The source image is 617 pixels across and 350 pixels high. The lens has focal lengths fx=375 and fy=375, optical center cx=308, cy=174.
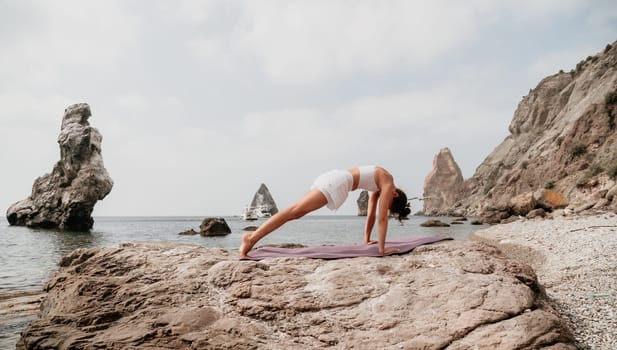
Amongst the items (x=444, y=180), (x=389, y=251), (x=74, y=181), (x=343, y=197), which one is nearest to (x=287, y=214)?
(x=343, y=197)

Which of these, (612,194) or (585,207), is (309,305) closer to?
(585,207)

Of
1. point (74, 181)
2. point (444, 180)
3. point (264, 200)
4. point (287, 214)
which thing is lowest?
point (287, 214)

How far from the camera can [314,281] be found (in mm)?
5074

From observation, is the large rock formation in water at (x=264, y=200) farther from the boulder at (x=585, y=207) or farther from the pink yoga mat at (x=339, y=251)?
the pink yoga mat at (x=339, y=251)

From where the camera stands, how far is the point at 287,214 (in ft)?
19.2

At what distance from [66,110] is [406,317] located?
63.3m

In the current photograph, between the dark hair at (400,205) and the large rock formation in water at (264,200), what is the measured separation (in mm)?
133006

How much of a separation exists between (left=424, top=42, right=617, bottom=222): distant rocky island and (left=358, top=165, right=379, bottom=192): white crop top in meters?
5.71

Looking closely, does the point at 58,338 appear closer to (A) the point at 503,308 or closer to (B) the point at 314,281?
(B) the point at 314,281

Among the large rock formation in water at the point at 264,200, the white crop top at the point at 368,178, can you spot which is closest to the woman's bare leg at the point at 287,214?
the white crop top at the point at 368,178

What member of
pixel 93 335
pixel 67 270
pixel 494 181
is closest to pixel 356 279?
pixel 93 335

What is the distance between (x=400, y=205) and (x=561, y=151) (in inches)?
1914

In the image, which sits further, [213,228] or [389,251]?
[213,228]

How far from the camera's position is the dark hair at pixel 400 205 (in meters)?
6.24
